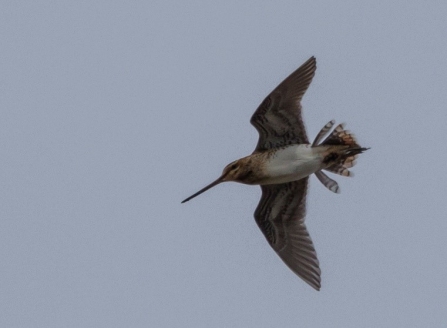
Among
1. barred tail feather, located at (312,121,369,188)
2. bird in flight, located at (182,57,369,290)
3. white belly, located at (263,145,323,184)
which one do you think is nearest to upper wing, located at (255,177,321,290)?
bird in flight, located at (182,57,369,290)

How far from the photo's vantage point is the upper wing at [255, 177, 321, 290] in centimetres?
1272

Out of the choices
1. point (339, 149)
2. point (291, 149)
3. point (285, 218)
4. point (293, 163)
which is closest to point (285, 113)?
point (291, 149)

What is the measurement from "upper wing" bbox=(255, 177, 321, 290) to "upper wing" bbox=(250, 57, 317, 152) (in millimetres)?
762

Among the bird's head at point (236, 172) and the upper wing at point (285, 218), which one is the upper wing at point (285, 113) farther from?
the upper wing at point (285, 218)

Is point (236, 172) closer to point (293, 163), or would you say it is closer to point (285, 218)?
point (293, 163)

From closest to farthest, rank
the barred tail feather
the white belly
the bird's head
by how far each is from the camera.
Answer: the white belly, the barred tail feather, the bird's head

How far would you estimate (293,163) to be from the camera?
11.8m

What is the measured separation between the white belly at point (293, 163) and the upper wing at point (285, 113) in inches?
7.8

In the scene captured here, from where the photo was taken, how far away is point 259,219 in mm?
12859

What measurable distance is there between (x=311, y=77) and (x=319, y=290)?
2.09 meters

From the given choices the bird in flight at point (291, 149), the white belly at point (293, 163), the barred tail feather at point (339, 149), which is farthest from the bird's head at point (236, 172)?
the barred tail feather at point (339, 149)

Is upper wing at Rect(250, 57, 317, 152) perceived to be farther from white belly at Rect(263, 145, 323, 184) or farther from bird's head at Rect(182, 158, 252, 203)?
bird's head at Rect(182, 158, 252, 203)

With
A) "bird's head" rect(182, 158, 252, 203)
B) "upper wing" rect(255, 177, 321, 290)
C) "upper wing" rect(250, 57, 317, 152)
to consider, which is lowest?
"upper wing" rect(255, 177, 321, 290)

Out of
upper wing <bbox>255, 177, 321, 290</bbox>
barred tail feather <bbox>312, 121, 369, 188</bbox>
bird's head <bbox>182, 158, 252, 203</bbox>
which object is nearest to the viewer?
barred tail feather <bbox>312, 121, 369, 188</bbox>
